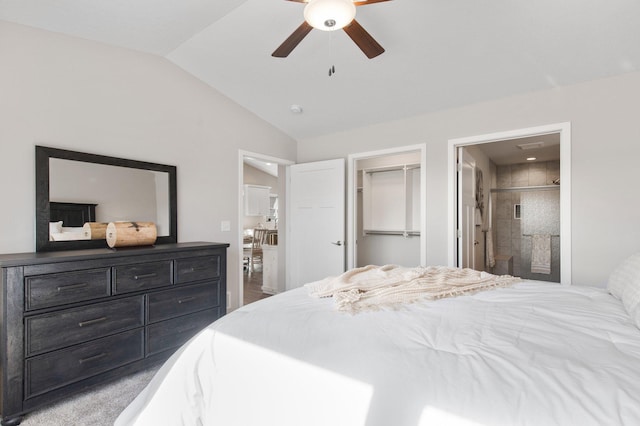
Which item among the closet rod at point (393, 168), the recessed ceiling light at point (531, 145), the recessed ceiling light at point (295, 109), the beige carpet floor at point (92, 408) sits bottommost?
the beige carpet floor at point (92, 408)

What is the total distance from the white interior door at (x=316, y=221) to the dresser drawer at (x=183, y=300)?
1.59 m

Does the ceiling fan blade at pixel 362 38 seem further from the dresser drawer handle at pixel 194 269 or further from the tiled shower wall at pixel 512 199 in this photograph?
the tiled shower wall at pixel 512 199

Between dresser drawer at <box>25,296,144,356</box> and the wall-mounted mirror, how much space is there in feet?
2.12

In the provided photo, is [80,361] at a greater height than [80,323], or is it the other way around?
[80,323]

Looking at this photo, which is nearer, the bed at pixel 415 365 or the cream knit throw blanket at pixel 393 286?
the bed at pixel 415 365

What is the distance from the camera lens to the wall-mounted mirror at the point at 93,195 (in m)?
2.42

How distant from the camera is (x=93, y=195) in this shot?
8.91ft

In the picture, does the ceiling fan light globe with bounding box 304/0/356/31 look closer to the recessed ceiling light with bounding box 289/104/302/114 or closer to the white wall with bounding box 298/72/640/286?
the recessed ceiling light with bounding box 289/104/302/114

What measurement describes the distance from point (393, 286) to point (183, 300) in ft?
6.12

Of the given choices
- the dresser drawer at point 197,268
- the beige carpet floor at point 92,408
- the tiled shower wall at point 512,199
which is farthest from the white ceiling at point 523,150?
the beige carpet floor at point 92,408

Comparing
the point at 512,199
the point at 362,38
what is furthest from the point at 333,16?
the point at 512,199

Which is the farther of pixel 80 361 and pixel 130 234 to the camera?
pixel 130 234

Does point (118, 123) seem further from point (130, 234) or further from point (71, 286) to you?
point (71, 286)

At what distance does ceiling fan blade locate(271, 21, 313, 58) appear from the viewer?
197cm
